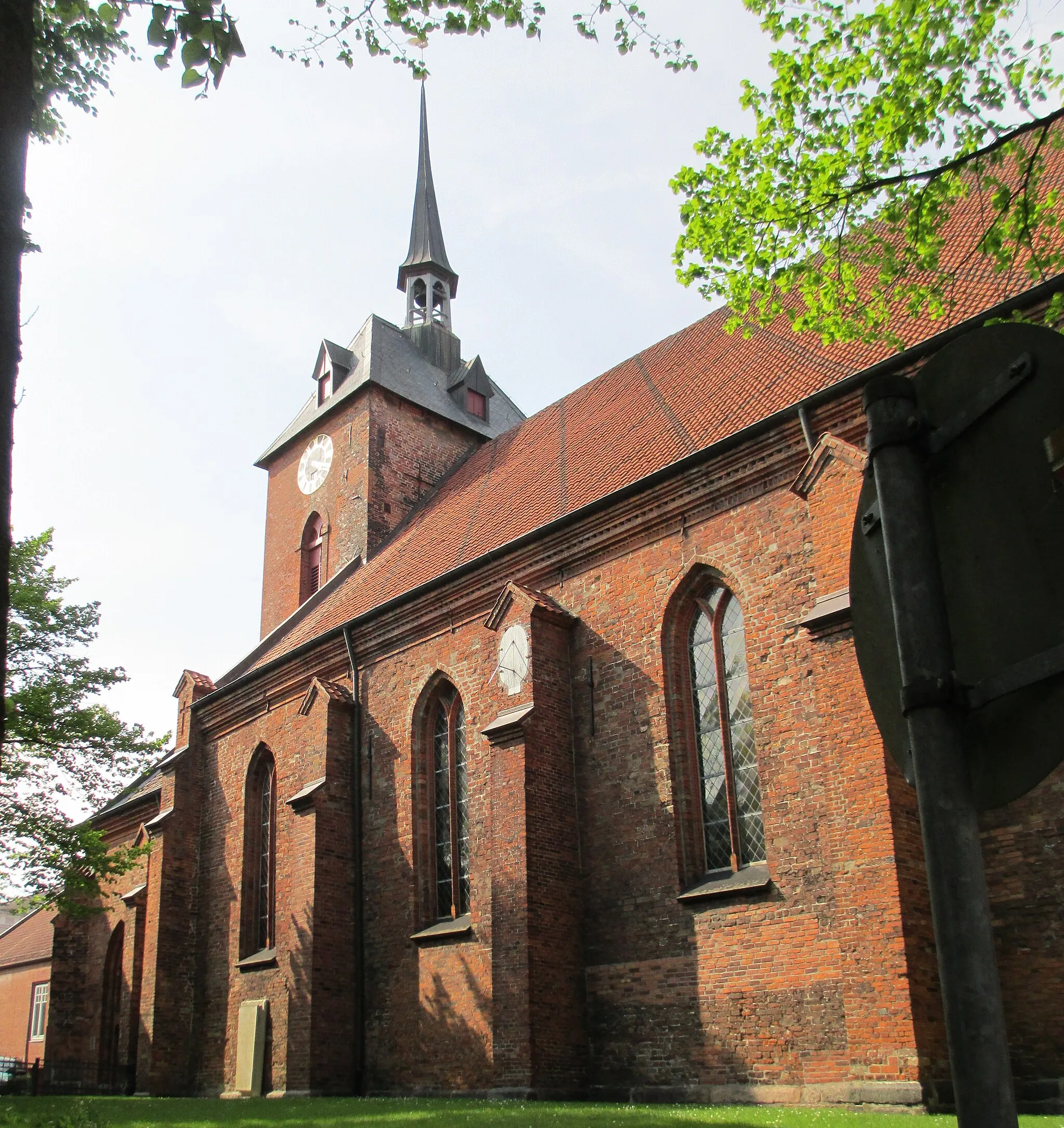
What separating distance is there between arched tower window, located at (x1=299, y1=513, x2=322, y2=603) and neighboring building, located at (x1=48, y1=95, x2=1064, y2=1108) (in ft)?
11.9

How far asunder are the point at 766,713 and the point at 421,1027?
277 inches

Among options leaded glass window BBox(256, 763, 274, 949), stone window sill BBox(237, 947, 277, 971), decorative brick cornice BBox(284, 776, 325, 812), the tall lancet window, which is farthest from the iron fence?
the tall lancet window

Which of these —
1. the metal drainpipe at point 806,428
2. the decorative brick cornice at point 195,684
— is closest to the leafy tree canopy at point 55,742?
the decorative brick cornice at point 195,684

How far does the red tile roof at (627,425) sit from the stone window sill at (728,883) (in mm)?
5308

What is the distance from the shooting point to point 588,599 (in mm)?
15375

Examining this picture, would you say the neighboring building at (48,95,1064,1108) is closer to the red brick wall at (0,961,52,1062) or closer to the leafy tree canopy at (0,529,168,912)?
the leafy tree canopy at (0,529,168,912)

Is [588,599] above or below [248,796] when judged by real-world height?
above

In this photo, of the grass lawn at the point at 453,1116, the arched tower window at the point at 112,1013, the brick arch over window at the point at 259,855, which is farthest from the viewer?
the arched tower window at the point at 112,1013

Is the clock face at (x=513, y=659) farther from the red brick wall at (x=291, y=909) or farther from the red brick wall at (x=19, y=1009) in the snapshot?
the red brick wall at (x=19, y=1009)

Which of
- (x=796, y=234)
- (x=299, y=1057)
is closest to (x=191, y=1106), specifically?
(x=299, y=1057)

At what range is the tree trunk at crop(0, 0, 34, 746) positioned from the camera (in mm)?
3932

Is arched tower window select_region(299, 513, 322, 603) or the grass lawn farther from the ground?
arched tower window select_region(299, 513, 322, 603)

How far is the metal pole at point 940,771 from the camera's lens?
1.70m

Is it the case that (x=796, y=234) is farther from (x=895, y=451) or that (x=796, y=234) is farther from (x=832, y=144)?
(x=895, y=451)
